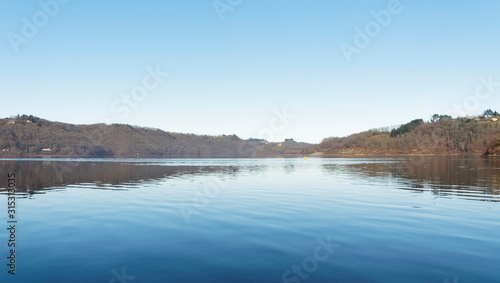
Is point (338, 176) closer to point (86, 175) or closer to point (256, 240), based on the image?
point (256, 240)

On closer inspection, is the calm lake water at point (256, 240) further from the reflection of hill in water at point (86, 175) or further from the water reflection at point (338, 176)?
the reflection of hill in water at point (86, 175)

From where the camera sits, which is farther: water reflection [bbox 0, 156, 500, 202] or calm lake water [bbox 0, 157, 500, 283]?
water reflection [bbox 0, 156, 500, 202]

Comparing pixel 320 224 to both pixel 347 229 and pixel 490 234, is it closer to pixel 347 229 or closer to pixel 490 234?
pixel 347 229

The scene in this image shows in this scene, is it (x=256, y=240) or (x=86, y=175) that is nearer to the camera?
(x=256, y=240)

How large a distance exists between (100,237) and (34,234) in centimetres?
344

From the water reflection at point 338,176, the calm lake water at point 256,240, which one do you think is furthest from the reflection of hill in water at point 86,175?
the calm lake water at point 256,240

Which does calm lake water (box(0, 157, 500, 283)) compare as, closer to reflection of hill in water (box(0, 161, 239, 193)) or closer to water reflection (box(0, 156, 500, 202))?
water reflection (box(0, 156, 500, 202))

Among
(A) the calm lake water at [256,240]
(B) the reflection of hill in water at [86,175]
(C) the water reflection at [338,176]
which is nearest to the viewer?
(A) the calm lake water at [256,240]

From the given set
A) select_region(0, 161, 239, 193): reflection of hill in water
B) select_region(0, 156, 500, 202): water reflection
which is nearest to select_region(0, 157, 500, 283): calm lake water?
select_region(0, 156, 500, 202): water reflection

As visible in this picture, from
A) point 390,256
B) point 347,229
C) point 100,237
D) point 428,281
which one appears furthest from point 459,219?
point 100,237

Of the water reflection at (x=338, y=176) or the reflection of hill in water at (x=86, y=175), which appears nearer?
the water reflection at (x=338, y=176)

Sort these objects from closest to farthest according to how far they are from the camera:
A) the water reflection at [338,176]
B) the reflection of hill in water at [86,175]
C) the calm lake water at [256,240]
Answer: the calm lake water at [256,240], the water reflection at [338,176], the reflection of hill in water at [86,175]

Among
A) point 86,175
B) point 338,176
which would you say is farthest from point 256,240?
point 86,175

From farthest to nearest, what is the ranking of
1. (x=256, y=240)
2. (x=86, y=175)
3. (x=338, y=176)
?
(x=86, y=175)
(x=338, y=176)
(x=256, y=240)
